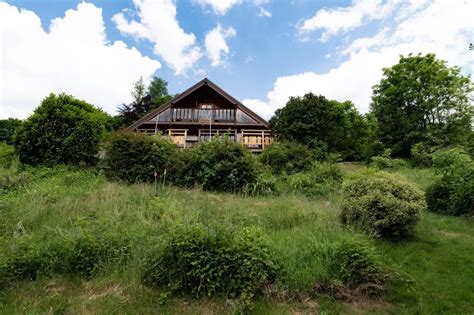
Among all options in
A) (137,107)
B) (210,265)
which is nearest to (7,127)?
(137,107)

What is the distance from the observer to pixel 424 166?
712 inches

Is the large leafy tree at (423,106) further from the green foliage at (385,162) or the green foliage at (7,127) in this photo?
the green foliage at (7,127)

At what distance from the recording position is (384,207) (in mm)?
5805

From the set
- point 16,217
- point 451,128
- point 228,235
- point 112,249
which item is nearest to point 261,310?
point 228,235

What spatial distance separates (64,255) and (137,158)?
7.21 meters

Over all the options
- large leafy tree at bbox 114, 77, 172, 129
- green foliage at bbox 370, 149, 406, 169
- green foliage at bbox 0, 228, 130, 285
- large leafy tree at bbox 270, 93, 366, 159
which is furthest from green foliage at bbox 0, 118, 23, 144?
green foliage at bbox 370, 149, 406, 169

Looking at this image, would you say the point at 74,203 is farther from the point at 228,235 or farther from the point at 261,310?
the point at 261,310

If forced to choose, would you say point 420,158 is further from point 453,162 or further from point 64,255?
point 64,255

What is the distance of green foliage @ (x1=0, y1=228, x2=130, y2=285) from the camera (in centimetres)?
434

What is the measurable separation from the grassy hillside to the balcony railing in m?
15.0

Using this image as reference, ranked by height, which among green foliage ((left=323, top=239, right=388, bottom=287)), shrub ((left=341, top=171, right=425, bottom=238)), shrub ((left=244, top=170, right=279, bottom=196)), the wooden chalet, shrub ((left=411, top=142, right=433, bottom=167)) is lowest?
green foliage ((left=323, top=239, right=388, bottom=287))

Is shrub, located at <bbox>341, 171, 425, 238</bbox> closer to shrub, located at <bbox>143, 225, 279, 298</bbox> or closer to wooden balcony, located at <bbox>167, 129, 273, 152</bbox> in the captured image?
shrub, located at <bbox>143, 225, 279, 298</bbox>

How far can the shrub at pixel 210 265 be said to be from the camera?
3928 millimetres

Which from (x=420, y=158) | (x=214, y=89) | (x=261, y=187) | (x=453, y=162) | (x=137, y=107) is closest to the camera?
(x=453, y=162)
